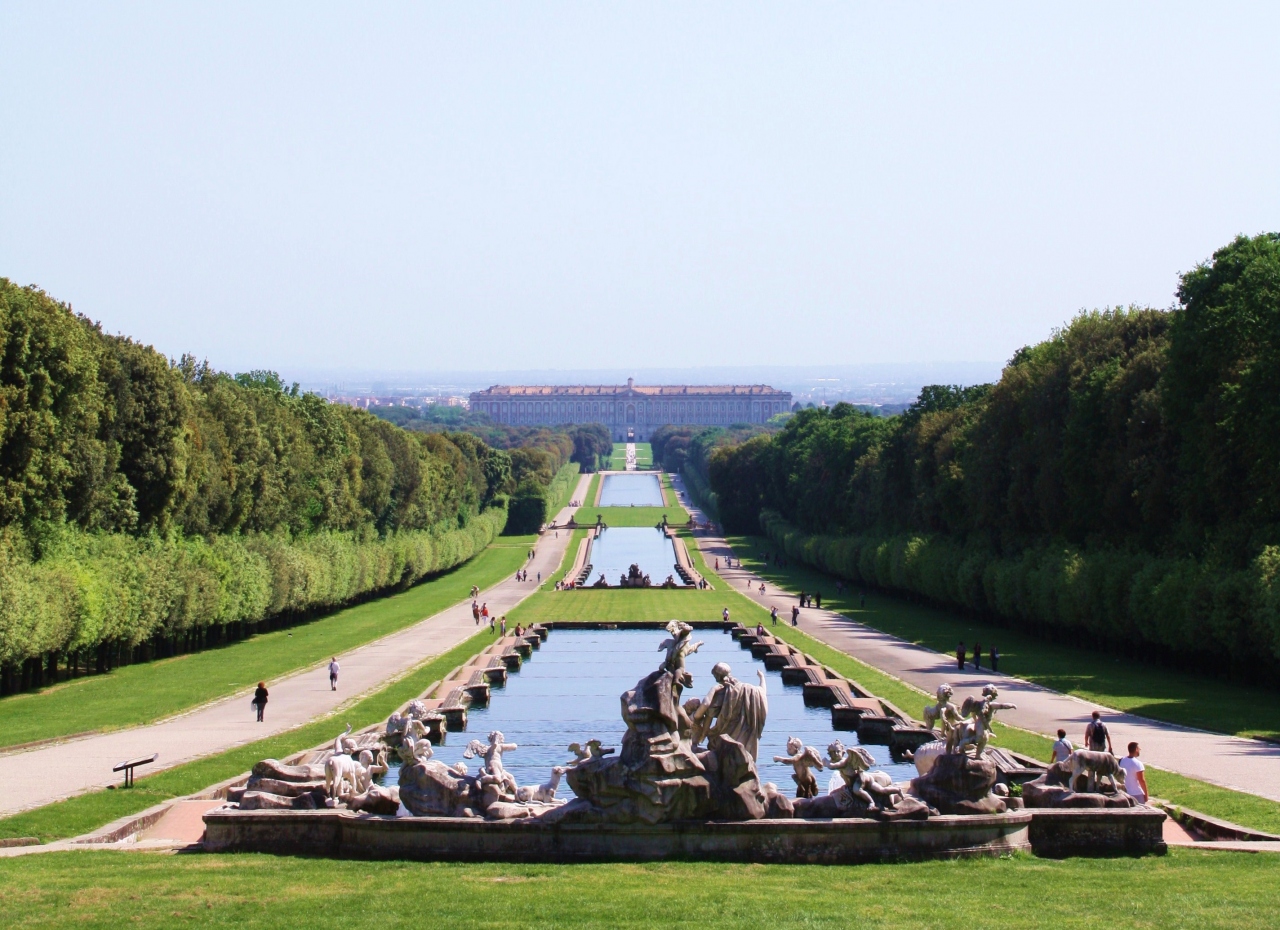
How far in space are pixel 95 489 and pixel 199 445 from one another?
7820 millimetres

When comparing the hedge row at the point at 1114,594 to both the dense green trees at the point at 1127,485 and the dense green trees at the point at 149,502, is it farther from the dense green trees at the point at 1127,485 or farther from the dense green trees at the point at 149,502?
the dense green trees at the point at 149,502

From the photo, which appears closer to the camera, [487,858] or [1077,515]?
[487,858]

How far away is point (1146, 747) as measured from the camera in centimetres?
2606

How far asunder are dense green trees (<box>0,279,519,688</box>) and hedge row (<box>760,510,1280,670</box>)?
22592 mm

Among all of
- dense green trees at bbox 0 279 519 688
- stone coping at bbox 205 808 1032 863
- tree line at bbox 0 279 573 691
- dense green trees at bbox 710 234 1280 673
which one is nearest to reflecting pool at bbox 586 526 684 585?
tree line at bbox 0 279 573 691

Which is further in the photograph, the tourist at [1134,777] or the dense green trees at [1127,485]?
the dense green trees at [1127,485]

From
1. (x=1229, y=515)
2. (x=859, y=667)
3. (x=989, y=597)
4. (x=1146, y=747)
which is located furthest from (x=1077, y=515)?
(x=1146, y=747)

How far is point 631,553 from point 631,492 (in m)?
69.5

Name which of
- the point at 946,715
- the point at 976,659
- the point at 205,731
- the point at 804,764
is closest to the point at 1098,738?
the point at 946,715

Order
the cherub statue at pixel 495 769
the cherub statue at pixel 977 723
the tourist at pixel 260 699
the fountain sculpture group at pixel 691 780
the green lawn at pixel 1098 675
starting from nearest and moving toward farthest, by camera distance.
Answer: the fountain sculpture group at pixel 691 780, the cherub statue at pixel 495 769, the cherub statue at pixel 977 723, the green lawn at pixel 1098 675, the tourist at pixel 260 699

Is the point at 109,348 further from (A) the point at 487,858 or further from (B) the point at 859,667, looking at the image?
(A) the point at 487,858

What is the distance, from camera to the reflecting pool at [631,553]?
86375 millimetres

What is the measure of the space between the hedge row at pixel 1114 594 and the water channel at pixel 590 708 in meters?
9.23

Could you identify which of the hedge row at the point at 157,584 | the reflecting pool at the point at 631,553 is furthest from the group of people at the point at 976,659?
the reflecting pool at the point at 631,553
